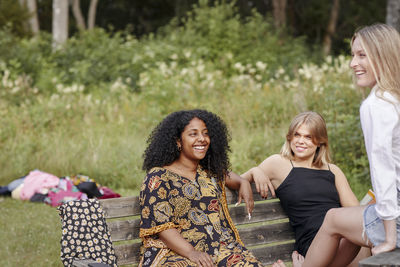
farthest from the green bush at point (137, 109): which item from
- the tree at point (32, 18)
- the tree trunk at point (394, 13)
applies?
the tree at point (32, 18)

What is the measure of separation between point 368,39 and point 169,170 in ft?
4.75

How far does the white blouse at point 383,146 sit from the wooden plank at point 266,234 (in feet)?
4.98

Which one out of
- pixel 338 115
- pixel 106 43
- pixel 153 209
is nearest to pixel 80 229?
pixel 153 209

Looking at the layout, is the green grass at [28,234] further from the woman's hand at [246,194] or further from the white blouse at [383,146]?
the white blouse at [383,146]

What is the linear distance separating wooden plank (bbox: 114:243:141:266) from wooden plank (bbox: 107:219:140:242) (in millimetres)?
53

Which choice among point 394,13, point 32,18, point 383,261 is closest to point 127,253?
point 383,261

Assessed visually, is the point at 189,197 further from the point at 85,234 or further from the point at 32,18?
the point at 32,18

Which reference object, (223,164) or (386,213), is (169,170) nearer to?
(223,164)

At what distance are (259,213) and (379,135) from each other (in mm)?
1701

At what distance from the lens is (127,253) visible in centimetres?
376

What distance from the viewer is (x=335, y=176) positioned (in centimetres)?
426

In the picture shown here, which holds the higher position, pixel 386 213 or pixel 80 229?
pixel 386 213

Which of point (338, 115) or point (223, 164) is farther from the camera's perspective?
point (338, 115)

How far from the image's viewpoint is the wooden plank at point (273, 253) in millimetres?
4309
